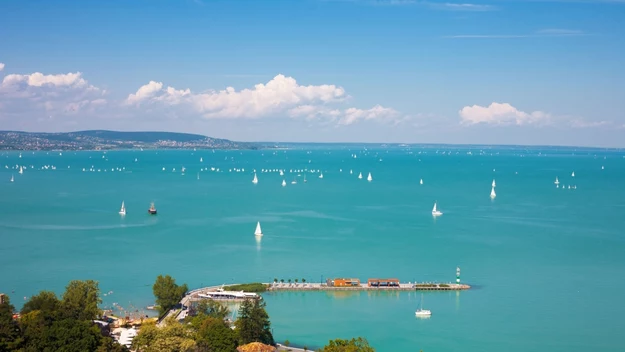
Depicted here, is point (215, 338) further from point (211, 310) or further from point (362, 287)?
point (362, 287)

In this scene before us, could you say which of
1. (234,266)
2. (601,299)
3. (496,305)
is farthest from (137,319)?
(601,299)

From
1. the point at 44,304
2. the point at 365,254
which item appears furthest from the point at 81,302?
the point at 365,254

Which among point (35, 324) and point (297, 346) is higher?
point (35, 324)

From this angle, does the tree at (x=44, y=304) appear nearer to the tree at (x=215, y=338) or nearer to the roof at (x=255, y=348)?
the tree at (x=215, y=338)

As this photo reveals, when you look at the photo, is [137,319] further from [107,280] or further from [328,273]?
[328,273]

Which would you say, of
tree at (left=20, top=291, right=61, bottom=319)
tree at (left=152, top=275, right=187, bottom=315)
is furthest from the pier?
tree at (left=20, top=291, right=61, bottom=319)

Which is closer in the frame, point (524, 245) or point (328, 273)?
point (328, 273)
